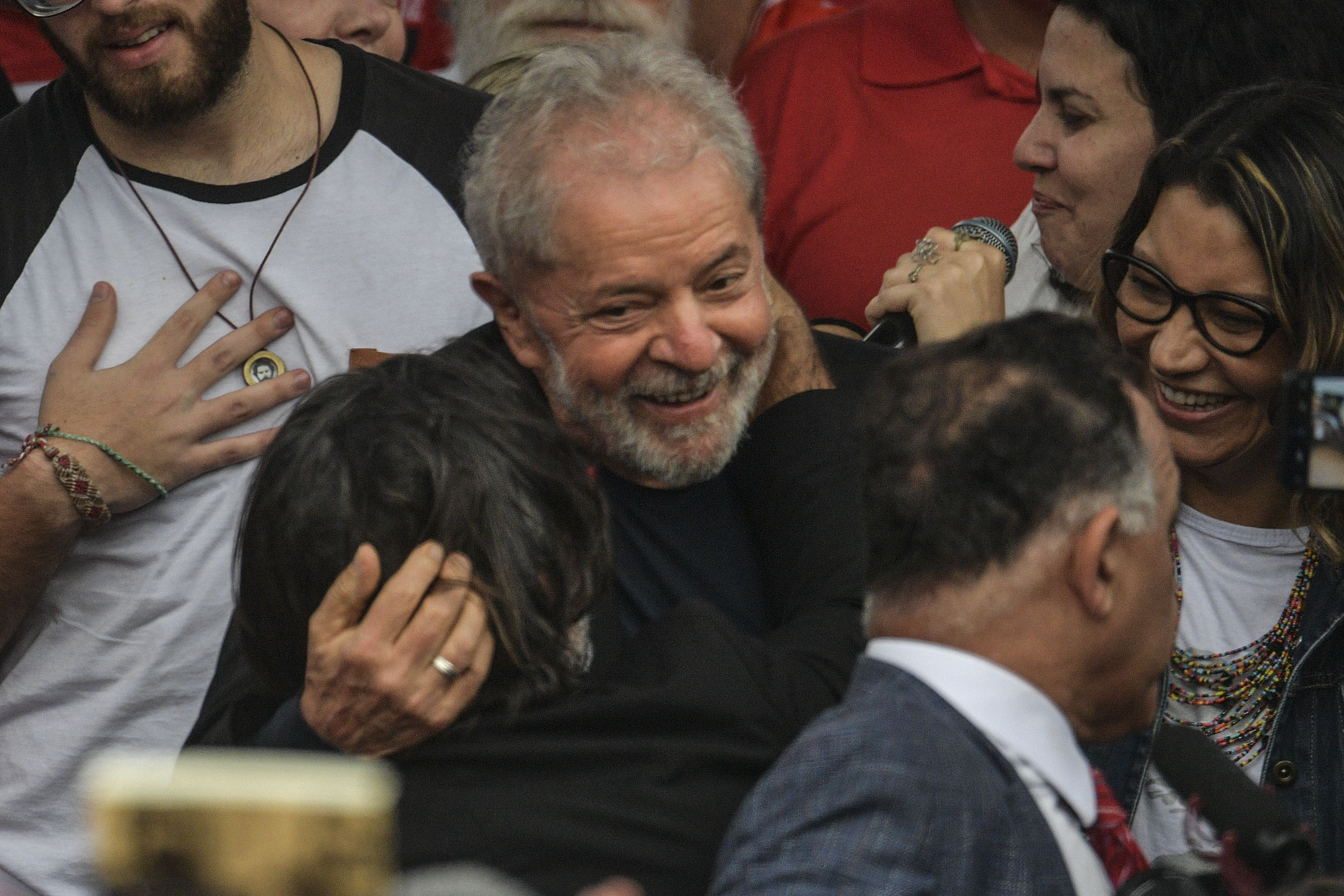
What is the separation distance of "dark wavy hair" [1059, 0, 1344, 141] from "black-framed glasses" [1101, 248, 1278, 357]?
1.41 feet

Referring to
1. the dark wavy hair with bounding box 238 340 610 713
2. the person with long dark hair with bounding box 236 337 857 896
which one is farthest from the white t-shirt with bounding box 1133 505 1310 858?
the dark wavy hair with bounding box 238 340 610 713

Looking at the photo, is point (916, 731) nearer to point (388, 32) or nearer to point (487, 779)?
point (487, 779)

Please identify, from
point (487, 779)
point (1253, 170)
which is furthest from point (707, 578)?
point (1253, 170)

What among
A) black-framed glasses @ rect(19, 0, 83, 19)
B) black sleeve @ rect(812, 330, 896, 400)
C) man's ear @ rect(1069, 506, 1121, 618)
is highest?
black-framed glasses @ rect(19, 0, 83, 19)

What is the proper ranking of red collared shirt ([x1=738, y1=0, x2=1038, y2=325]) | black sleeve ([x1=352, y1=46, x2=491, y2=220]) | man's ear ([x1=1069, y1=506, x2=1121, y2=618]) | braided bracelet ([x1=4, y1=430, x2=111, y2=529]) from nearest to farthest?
man's ear ([x1=1069, y1=506, x2=1121, y2=618]), braided bracelet ([x1=4, y1=430, x2=111, y2=529]), black sleeve ([x1=352, y1=46, x2=491, y2=220]), red collared shirt ([x1=738, y1=0, x2=1038, y2=325])

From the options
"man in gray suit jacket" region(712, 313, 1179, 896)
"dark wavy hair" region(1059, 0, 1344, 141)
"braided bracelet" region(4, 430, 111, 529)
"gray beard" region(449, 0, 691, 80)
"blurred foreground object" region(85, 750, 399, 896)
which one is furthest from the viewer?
"gray beard" region(449, 0, 691, 80)

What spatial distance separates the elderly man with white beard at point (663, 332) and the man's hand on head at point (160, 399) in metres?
0.46

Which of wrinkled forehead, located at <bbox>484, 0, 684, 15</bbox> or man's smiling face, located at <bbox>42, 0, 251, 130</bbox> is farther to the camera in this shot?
wrinkled forehead, located at <bbox>484, 0, 684, 15</bbox>

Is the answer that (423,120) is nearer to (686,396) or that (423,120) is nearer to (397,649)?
(686,396)

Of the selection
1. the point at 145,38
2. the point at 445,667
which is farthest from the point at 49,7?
the point at 445,667

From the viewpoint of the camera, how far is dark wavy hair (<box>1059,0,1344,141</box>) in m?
2.56

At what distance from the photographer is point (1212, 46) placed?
2609mm

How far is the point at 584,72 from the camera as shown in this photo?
7.21 ft

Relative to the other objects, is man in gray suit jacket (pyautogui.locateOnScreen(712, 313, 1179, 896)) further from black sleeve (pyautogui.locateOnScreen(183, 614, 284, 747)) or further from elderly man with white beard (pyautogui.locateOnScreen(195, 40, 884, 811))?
black sleeve (pyautogui.locateOnScreen(183, 614, 284, 747))
